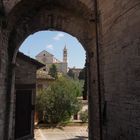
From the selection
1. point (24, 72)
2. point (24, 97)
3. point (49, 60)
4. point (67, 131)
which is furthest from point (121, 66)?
point (49, 60)

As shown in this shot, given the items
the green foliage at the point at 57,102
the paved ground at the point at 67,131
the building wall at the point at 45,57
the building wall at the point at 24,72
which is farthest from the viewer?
the building wall at the point at 45,57

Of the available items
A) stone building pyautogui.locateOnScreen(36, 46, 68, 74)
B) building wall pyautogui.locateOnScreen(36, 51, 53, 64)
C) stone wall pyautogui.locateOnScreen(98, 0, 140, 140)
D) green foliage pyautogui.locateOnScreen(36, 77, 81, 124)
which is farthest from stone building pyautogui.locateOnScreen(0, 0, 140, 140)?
building wall pyautogui.locateOnScreen(36, 51, 53, 64)

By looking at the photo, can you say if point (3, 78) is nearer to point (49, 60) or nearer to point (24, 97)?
point (24, 97)

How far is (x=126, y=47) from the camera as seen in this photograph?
4.51 metres

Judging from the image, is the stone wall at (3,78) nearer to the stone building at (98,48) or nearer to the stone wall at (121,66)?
the stone building at (98,48)

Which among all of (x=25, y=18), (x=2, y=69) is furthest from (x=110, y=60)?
(x=25, y=18)

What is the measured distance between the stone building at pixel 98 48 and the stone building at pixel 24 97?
1.37 m

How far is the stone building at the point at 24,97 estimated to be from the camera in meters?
8.59

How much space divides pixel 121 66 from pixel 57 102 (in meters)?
13.9

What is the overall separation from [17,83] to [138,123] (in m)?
5.50

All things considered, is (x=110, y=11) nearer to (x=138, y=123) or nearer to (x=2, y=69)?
(x=138, y=123)

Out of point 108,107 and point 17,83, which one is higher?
point 17,83

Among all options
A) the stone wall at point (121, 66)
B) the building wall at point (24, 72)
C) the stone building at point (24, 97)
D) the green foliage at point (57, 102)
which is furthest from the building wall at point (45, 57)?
the stone wall at point (121, 66)

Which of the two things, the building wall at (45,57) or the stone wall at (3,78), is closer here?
the stone wall at (3,78)
